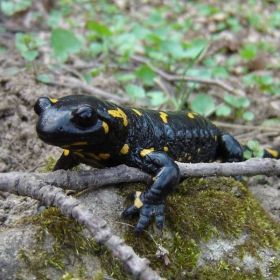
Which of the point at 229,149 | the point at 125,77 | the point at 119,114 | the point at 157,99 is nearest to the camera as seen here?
the point at 119,114

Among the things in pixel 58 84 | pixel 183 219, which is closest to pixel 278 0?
pixel 58 84

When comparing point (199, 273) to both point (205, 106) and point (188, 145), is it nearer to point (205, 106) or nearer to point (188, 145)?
point (188, 145)

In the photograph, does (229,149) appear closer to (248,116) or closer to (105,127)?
(248,116)

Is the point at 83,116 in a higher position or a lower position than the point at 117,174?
higher

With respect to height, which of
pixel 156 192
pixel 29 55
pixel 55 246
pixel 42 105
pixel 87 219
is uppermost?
pixel 42 105

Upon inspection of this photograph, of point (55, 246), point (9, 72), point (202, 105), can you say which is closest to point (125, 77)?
point (202, 105)

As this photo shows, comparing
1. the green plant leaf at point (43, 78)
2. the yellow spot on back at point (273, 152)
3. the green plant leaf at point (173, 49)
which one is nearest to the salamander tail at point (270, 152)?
the yellow spot on back at point (273, 152)

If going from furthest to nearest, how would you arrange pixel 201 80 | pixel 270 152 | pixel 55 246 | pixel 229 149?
pixel 201 80 → pixel 270 152 → pixel 229 149 → pixel 55 246
